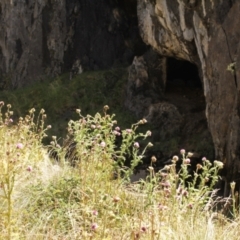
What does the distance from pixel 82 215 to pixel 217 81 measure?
15.8ft

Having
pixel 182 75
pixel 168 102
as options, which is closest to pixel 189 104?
pixel 168 102

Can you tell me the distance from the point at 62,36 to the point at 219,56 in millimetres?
8255

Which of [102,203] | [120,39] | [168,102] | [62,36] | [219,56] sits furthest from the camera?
[62,36]

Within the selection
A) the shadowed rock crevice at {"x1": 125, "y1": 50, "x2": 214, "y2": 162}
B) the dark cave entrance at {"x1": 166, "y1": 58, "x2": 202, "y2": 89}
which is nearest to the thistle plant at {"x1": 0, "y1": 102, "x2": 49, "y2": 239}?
the shadowed rock crevice at {"x1": 125, "y1": 50, "x2": 214, "y2": 162}

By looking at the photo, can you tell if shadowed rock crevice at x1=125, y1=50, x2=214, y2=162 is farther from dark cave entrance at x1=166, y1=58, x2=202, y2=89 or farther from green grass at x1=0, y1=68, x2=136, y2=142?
green grass at x1=0, y1=68, x2=136, y2=142

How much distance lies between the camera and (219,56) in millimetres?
7547

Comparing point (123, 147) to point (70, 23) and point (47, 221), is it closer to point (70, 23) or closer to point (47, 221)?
point (47, 221)

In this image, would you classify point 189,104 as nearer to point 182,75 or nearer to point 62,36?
point 182,75

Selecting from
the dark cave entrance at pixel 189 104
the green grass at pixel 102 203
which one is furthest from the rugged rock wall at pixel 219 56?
the green grass at pixel 102 203

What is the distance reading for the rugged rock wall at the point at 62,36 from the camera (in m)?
14.4

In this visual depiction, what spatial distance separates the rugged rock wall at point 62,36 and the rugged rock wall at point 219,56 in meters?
4.99

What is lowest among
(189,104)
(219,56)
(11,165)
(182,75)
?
(189,104)

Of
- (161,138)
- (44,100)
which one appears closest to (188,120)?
(161,138)

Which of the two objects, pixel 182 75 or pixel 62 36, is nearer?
pixel 182 75
